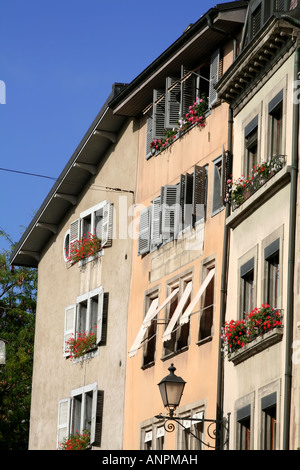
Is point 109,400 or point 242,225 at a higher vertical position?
point 242,225

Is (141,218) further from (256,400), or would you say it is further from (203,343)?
(256,400)

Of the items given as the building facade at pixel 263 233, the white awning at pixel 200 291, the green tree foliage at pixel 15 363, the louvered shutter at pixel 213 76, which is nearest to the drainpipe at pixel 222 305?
the building facade at pixel 263 233

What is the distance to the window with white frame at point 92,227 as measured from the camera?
34.5 meters

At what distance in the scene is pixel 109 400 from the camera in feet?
106

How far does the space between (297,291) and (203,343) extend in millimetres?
4939

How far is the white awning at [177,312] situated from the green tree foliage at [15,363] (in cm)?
1872

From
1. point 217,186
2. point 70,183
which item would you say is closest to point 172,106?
point 217,186

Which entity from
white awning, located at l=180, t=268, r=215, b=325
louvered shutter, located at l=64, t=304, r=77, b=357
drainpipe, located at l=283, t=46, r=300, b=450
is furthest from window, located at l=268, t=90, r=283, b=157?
louvered shutter, located at l=64, t=304, r=77, b=357

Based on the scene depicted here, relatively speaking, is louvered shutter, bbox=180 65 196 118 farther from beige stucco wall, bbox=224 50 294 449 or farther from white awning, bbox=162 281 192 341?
white awning, bbox=162 281 192 341

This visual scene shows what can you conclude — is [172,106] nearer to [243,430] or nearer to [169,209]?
[169,209]

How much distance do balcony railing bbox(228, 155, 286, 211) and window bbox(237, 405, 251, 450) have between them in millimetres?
4351

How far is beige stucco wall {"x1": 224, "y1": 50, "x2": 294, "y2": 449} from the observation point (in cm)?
2350
